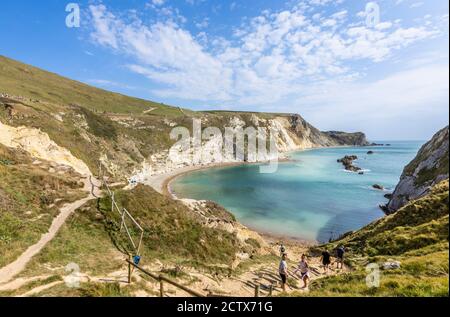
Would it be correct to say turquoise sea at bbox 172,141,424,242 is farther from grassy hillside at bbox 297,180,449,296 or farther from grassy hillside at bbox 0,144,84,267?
grassy hillside at bbox 0,144,84,267

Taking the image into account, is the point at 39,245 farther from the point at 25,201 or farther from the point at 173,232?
the point at 173,232

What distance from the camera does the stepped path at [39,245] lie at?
1374 cm

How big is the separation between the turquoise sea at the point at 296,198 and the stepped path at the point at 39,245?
28504 millimetres

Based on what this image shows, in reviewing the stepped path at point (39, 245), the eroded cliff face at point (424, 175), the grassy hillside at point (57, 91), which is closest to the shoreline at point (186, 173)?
the eroded cliff face at point (424, 175)

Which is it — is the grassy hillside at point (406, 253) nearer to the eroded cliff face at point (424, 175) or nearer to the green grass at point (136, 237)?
the green grass at point (136, 237)

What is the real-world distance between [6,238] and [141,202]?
1035 cm

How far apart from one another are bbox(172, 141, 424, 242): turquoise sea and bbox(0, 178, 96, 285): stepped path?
28.5 metres

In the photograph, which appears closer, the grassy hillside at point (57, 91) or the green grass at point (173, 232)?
the green grass at point (173, 232)

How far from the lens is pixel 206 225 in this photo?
25422 millimetres

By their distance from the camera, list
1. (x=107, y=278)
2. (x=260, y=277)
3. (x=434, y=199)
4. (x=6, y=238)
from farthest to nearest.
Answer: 1. (x=434, y=199)
2. (x=260, y=277)
3. (x=6, y=238)
4. (x=107, y=278)

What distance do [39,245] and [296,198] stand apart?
182 ft

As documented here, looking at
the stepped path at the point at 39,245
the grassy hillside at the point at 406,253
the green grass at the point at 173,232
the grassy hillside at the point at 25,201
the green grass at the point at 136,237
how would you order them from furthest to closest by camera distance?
the green grass at the point at 173,232
the grassy hillside at the point at 25,201
the green grass at the point at 136,237
the stepped path at the point at 39,245
the grassy hillside at the point at 406,253

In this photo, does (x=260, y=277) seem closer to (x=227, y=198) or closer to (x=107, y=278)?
(x=107, y=278)

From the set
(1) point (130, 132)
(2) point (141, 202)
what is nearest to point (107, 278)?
(2) point (141, 202)
